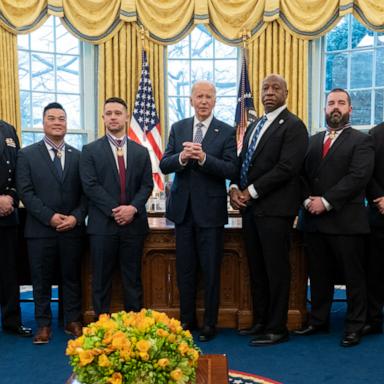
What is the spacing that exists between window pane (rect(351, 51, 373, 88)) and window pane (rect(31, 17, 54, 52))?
148 inches

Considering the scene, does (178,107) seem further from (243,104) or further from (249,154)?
(249,154)

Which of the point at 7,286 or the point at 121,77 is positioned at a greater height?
the point at 121,77

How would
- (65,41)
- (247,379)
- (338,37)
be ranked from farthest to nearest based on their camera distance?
1. (65,41)
2. (338,37)
3. (247,379)

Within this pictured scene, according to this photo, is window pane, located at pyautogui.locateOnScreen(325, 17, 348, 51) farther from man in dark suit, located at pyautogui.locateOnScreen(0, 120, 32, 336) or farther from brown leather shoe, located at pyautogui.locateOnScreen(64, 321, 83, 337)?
brown leather shoe, located at pyautogui.locateOnScreen(64, 321, 83, 337)

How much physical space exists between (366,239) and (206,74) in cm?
393

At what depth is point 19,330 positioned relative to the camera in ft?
11.4

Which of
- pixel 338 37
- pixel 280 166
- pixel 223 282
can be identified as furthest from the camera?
pixel 338 37

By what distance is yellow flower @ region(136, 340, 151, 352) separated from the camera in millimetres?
1532

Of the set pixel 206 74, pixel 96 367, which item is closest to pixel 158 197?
pixel 206 74

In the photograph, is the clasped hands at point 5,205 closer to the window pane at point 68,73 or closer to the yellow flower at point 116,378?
the yellow flower at point 116,378

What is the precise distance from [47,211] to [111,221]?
0.40m

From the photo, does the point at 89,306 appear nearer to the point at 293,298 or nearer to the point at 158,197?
the point at 293,298

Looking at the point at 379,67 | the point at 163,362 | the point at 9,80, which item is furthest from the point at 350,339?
the point at 9,80

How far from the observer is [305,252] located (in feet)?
11.8
